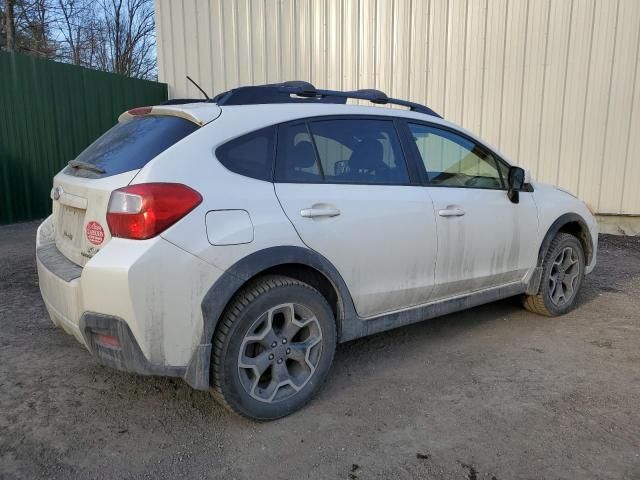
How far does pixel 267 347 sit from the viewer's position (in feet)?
9.20

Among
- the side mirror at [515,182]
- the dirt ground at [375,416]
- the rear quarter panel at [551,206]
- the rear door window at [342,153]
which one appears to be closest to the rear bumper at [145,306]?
the dirt ground at [375,416]

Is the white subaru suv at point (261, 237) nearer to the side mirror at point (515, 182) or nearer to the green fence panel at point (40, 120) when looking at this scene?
the side mirror at point (515, 182)

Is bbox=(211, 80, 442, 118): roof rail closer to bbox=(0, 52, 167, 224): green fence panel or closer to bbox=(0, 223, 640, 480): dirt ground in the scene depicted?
bbox=(0, 223, 640, 480): dirt ground

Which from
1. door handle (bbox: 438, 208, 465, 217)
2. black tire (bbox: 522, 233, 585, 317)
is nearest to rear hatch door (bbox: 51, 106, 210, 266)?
door handle (bbox: 438, 208, 465, 217)

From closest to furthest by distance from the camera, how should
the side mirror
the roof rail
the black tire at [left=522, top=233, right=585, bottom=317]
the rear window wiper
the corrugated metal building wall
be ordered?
the rear window wiper, the roof rail, the side mirror, the black tire at [left=522, top=233, right=585, bottom=317], the corrugated metal building wall

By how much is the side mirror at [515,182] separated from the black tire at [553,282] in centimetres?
69

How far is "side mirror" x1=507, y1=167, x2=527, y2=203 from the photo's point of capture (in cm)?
397

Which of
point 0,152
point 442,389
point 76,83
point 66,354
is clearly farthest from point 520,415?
point 76,83

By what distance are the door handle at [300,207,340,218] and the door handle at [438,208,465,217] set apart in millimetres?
850

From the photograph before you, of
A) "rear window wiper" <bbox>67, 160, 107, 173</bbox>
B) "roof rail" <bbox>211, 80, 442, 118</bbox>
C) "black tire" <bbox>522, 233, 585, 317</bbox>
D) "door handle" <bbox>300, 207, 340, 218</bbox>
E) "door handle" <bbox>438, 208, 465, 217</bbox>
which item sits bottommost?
"black tire" <bbox>522, 233, 585, 317</bbox>

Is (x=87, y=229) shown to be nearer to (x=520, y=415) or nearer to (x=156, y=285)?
(x=156, y=285)

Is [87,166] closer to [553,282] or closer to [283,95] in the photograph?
[283,95]

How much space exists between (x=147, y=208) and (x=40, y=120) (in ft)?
25.5

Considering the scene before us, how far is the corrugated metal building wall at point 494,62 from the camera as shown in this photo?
7.78 metres
